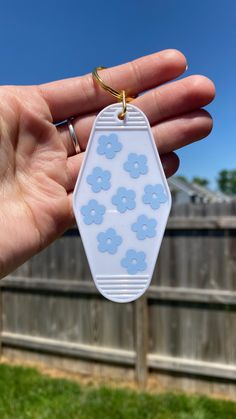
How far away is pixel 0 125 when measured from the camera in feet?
5.53

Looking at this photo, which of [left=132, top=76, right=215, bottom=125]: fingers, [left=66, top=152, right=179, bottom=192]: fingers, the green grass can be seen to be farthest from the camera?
the green grass

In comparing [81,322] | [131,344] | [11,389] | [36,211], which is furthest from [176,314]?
[36,211]

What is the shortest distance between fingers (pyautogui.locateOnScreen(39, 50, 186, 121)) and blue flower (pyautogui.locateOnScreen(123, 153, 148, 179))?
1.11ft

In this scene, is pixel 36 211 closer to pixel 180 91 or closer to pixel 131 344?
pixel 180 91

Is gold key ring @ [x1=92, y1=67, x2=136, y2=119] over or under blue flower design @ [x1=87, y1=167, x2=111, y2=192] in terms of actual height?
over

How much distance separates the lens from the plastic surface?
1.46 m

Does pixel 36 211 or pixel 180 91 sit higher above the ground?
pixel 180 91

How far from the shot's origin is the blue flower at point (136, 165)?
1.46 metres

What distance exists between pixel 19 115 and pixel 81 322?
371 centimetres

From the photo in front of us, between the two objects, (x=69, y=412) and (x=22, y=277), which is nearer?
(x=69, y=412)

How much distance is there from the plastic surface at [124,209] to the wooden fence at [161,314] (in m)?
3.02

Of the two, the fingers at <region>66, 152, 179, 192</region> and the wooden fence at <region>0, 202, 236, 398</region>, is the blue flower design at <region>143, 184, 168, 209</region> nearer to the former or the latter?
the fingers at <region>66, 152, 179, 192</region>

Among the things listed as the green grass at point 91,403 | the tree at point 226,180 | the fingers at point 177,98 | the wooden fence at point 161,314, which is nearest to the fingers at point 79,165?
the fingers at point 177,98

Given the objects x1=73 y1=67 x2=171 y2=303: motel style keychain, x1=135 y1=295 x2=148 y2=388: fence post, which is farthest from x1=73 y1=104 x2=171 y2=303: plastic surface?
x1=135 y1=295 x2=148 y2=388: fence post
